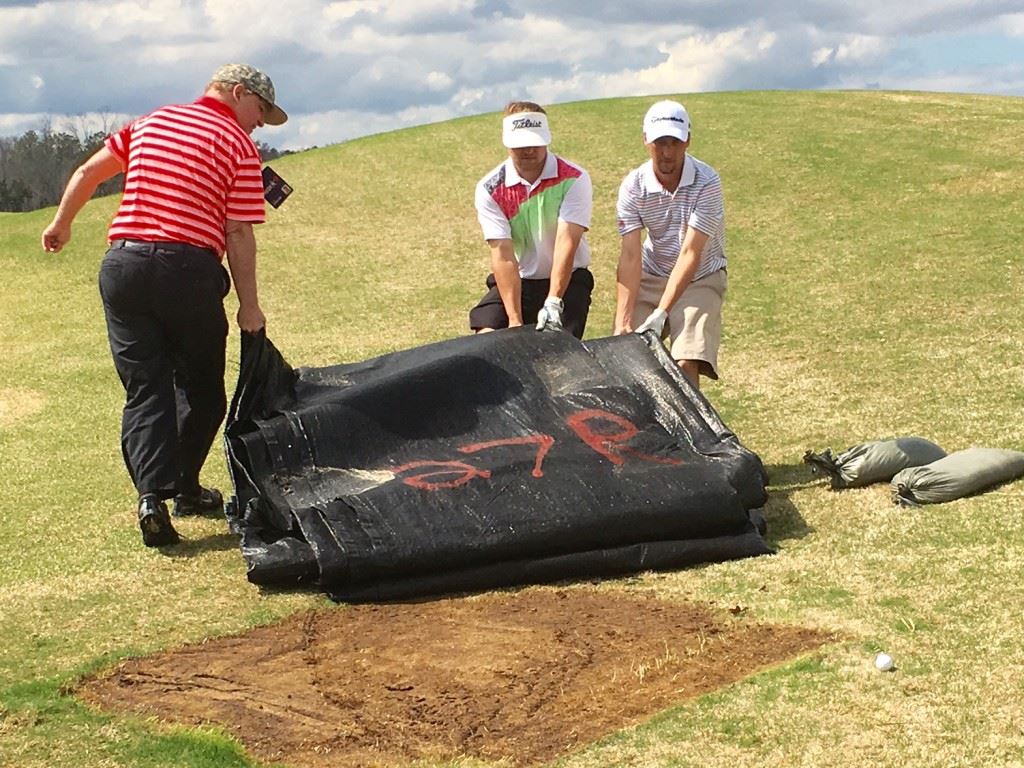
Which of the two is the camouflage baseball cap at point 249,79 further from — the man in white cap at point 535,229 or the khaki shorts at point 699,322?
the khaki shorts at point 699,322

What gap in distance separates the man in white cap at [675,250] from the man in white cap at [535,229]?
24 centimetres

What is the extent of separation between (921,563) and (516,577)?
5.24 ft

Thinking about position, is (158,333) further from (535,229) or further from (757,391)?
(757,391)

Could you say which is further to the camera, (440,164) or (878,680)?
(440,164)

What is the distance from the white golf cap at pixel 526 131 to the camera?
6.93m

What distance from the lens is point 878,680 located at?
4188mm

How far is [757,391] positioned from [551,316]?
372 centimetres

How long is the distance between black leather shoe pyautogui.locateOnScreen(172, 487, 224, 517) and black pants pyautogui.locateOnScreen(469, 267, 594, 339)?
1.63 m

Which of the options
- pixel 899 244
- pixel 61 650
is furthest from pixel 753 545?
pixel 899 244

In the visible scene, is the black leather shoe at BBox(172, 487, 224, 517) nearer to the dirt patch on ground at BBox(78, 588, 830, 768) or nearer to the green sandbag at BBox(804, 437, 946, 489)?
the dirt patch on ground at BBox(78, 588, 830, 768)

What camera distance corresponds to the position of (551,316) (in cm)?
689

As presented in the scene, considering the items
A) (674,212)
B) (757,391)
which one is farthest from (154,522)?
(757,391)

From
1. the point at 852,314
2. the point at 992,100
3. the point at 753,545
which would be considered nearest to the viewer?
the point at 753,545

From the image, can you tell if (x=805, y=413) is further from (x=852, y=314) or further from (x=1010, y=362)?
(x=852, y=314)
